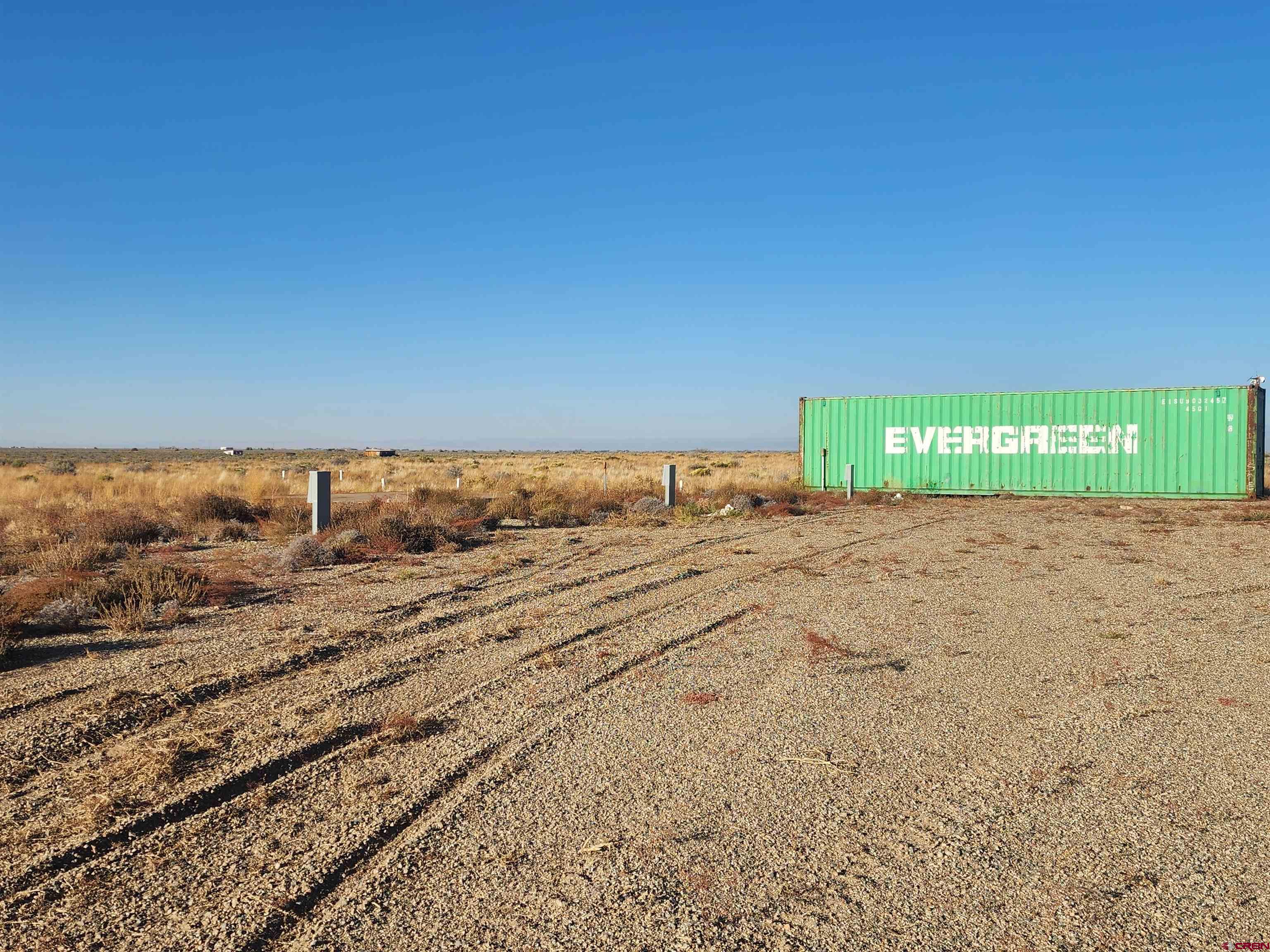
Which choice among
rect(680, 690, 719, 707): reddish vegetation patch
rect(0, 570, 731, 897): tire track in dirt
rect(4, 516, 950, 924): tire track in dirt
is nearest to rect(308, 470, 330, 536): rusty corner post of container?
rect(4, 516, 950, 924): tire track in dirt

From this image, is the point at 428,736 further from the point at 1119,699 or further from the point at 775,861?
the point at 1119,699

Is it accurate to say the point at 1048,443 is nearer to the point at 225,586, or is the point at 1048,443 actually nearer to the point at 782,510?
the point at 782,510

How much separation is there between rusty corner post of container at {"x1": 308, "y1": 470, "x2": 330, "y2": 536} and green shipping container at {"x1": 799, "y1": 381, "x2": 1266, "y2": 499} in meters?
19.6

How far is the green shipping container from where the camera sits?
25969 millimetres

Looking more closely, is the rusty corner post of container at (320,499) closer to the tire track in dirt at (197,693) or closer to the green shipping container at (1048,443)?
the tire track in dirt at (197,693)

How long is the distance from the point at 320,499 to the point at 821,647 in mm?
11021

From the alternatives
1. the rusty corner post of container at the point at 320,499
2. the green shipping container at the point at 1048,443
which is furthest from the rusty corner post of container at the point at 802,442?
the rusty corner post of container at the point at 320,499

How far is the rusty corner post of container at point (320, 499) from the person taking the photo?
16.1 m

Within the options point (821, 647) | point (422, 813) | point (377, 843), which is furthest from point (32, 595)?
point (821, 647)

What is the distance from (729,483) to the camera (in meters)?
33.7

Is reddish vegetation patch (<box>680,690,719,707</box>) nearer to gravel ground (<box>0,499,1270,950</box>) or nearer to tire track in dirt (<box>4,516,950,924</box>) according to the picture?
gravel ground (<box>0,499,1270,950</box>)

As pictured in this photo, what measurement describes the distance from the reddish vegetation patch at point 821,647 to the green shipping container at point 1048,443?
21947 millimetres

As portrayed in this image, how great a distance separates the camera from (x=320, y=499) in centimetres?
1625

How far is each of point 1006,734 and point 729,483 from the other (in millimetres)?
27672
